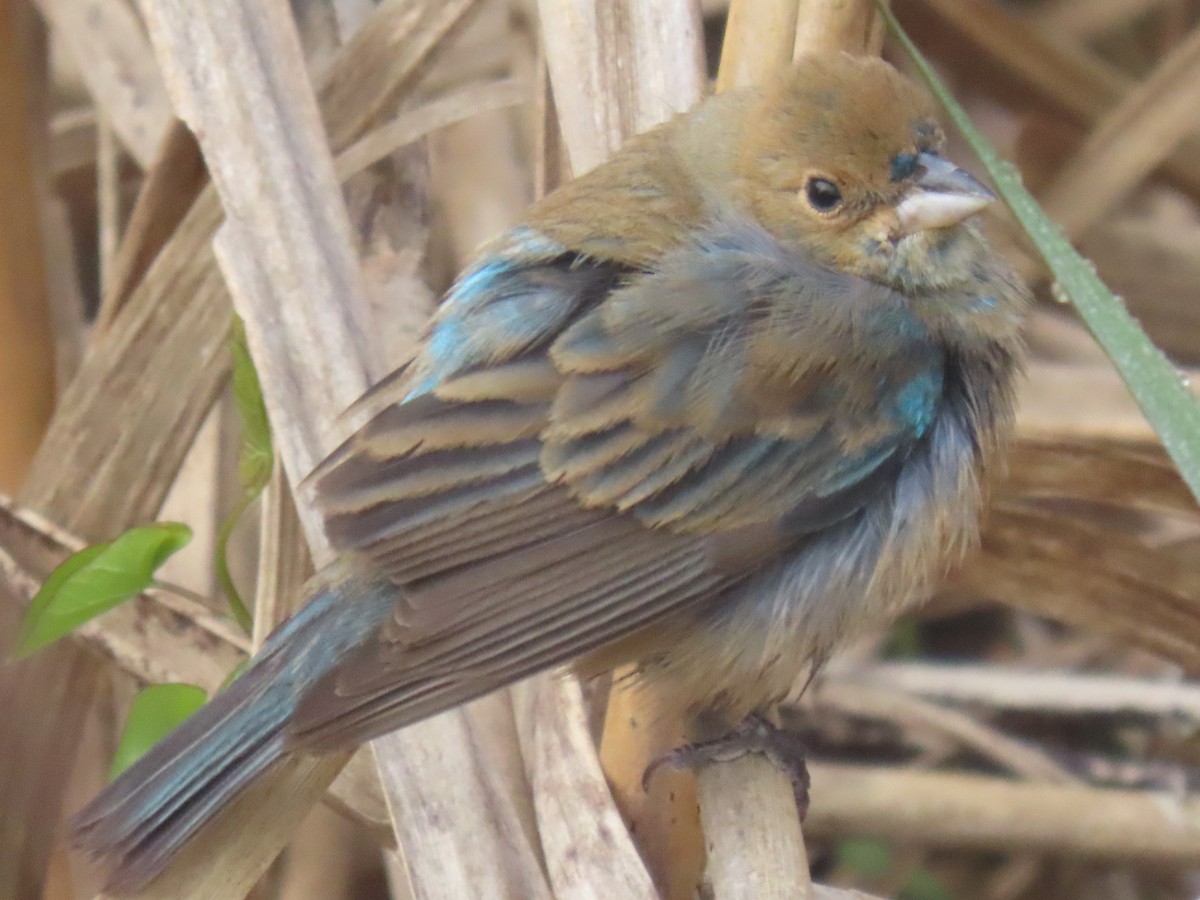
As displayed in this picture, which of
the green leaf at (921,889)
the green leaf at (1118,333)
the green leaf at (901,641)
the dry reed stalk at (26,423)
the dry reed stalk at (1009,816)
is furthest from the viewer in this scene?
the green leaf at (901,641)

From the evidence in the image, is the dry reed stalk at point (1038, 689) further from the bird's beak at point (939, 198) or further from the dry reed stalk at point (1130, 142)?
the bird's beak at point (939, 198)

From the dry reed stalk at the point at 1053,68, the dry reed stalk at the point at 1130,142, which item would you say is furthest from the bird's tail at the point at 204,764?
the dry reed stalk at the point at 1053,68

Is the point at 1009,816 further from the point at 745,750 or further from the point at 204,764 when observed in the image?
the point at 204,764

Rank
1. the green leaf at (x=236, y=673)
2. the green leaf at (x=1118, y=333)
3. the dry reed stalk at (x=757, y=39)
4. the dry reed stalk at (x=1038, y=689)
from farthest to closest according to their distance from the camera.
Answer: the dry reed stalk at (x=1038, y=689) → the dry reed stalk at (x=757, y=39) → the green leaf at (x=236, y=673) → the green leaf at (x=1118, y=333)

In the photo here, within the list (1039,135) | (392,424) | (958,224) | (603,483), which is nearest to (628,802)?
(603,483)

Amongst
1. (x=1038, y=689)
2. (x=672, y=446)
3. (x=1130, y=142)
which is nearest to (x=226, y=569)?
(x=672, y=446)

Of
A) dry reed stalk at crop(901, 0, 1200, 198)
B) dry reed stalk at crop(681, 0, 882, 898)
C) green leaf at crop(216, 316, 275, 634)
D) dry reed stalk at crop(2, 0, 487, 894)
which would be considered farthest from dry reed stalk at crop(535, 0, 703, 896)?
dry reed stalk at crop(901, 0, 1200, 198)
